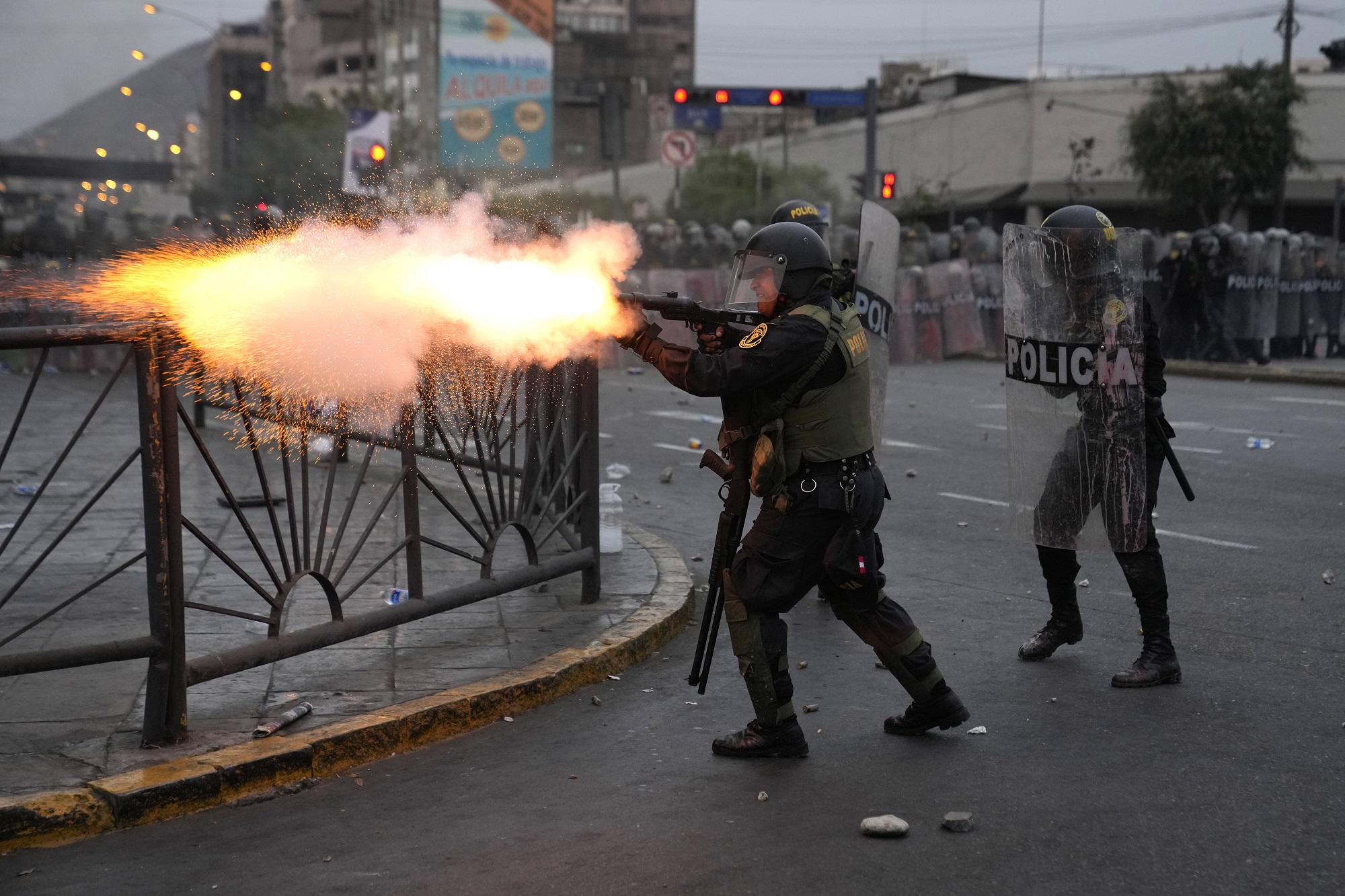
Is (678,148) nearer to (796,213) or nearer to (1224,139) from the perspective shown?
(796,213)

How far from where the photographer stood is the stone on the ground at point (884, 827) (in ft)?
13.0

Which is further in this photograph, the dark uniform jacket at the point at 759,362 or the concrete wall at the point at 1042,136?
the concrete wall at the point at 1042,136

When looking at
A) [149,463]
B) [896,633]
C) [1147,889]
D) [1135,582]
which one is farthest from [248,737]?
[1135,582]

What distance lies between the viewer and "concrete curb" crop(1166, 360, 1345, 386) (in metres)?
20.0

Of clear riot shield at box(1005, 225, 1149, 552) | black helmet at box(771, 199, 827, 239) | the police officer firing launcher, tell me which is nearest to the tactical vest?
the police officer firing launcher

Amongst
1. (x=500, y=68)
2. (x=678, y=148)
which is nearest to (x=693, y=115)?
A: (x=678, y=148)

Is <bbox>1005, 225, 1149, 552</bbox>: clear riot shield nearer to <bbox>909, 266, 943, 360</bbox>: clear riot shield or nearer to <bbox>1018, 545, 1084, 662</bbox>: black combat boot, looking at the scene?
<bbox>1018, 545, 1084, 662</bbox>: black combat boot

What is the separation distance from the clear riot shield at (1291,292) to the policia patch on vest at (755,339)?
67.7ft

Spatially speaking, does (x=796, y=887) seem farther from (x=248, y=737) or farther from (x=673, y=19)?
(x=673, y=19)

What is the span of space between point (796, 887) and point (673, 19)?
413ft

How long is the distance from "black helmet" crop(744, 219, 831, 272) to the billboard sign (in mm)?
56415

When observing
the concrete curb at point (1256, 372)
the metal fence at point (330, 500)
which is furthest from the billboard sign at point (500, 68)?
the metal fence at point (330, 500)

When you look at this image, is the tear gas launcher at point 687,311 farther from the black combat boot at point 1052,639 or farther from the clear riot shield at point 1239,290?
the clear riot shield at point 1239,290

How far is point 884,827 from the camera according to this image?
13.0 feet
